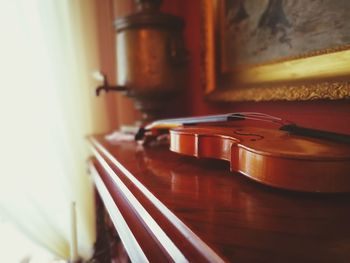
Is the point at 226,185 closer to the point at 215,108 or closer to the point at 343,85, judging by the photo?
the point at 343,85

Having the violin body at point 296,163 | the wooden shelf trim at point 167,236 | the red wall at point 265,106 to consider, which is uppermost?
the red wall at point 265,106

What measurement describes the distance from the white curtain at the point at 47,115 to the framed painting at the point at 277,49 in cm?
65

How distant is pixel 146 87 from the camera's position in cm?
90

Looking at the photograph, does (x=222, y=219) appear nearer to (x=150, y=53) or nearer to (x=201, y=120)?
(x=201, y=120)

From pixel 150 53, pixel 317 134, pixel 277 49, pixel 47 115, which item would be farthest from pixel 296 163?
pixel 47 115

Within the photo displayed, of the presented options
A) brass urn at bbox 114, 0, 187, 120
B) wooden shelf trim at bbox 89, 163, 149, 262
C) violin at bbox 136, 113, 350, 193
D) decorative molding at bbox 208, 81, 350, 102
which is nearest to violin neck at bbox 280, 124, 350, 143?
violin at bbox 136, 113, 350, 193

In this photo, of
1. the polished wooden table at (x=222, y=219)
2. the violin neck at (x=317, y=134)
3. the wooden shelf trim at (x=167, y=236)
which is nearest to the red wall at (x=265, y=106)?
the violin neck at (x=317, y=134)

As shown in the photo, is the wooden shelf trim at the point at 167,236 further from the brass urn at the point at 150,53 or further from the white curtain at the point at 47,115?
the white curtain at the point at 47,115

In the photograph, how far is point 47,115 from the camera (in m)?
1.21

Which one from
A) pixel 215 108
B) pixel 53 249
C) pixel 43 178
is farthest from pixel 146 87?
pixel 53 249

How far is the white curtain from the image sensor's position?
1140 millimetres

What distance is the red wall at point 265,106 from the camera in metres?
0.57

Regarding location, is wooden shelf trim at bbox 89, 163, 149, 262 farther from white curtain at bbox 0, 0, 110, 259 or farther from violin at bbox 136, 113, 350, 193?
white curtain at bbox 0, 0, 110, 259

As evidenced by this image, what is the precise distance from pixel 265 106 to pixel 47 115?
1003mm
